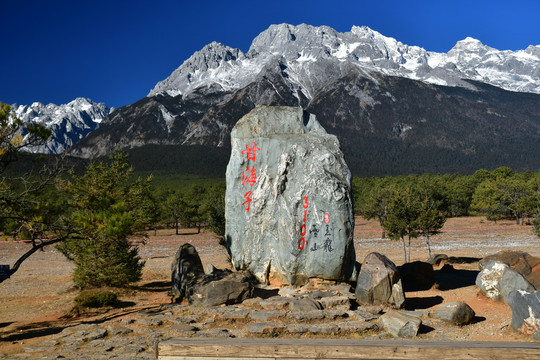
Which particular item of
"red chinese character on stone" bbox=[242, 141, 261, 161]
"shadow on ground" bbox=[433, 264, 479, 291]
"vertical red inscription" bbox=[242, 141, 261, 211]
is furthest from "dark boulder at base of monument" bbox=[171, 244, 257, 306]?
"shadow on ground" bbox=[433, 264, 479, 291]

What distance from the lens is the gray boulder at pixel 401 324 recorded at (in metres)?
11.9

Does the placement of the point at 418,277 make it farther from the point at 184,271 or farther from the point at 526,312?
the point at 184,271

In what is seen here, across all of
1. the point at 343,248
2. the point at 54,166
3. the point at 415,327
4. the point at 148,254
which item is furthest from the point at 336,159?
the point at 148,254

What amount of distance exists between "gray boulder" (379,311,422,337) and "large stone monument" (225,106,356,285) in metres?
4.94

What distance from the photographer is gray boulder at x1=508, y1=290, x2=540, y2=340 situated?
39.4 feet

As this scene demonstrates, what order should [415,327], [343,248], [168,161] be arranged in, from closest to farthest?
[415,327] < [343,248] < [168,161]

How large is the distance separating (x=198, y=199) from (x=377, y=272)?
196ft

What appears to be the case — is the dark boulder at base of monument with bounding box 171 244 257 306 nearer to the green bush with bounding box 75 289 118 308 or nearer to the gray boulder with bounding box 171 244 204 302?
the gray boulder with bounding box 171 244 204 302

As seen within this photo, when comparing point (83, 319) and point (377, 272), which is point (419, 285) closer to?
point (377, 272)

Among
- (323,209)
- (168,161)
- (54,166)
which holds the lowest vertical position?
(323,209)

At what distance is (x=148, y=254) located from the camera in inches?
1624

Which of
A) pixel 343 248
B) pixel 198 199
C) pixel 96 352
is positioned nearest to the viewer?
pixel 96 352

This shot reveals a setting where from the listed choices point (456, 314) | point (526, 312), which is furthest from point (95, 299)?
point (526, 312)

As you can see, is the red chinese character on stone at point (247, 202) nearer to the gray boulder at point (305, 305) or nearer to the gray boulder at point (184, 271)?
the gray boulder at point (184, 271)
